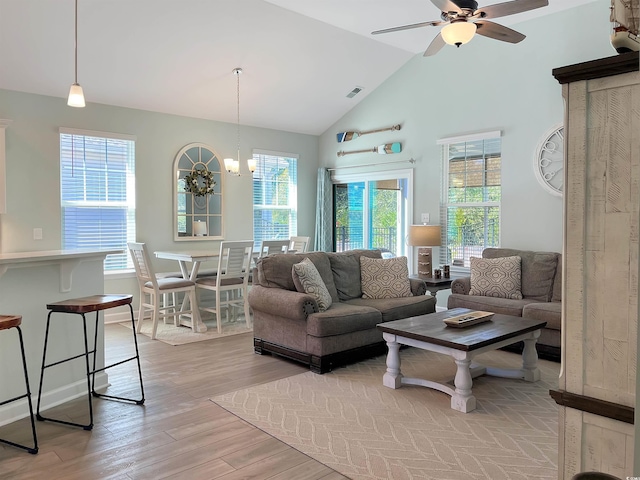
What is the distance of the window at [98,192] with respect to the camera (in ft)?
19.3

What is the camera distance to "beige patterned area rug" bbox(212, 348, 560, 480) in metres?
2.63

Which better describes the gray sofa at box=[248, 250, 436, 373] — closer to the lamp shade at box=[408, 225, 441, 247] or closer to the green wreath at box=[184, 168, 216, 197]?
the lamp shade at box=[408, 225, 441, 247]

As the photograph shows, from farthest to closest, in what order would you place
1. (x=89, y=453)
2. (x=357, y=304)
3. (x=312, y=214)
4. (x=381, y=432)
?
(x=312, y=214), (x=357, y=304), (x=381, y=432), (x=89, y=453)

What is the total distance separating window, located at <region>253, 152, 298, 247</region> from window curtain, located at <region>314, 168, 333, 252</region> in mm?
396

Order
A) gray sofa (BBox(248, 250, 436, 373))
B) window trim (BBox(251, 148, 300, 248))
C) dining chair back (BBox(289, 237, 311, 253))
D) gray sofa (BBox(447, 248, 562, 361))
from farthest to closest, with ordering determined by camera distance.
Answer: window trim (BBox(251, 148, 300, 248)), dining chair back (BBox(289, 237, 311, 253)), gray sofa (BBox(447, 248, 562, 361)), gray sofa (BBox(248, 250, 436, 373))

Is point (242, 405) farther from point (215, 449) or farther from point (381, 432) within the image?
point (381, 432)

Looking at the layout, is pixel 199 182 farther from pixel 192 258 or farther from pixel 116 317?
pixel 116 317

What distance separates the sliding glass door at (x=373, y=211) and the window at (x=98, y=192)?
3.28 metres

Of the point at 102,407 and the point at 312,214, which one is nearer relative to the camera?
the point at 102,407

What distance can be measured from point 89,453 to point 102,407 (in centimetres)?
72

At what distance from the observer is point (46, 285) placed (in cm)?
339

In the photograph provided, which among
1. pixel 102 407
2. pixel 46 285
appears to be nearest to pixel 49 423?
pixel 102 407

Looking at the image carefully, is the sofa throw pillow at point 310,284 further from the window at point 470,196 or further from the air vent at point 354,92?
the air vent at point 354,92

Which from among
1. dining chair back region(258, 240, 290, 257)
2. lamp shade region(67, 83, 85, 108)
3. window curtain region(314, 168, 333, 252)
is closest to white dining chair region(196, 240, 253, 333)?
dining chair back region(258, 240, 290, 257)
